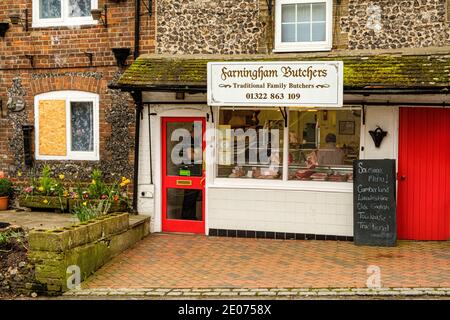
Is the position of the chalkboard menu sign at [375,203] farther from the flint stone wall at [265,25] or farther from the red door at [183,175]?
the red door at [183,175]

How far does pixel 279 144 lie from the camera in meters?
11.1

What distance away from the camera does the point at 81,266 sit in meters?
8.48

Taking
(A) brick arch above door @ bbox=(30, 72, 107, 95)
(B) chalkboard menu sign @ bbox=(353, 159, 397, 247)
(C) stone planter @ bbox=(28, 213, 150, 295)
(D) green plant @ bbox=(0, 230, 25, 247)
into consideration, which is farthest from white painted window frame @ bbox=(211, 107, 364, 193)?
(D) green plant @ bbox=(0, 230, 25, 247)

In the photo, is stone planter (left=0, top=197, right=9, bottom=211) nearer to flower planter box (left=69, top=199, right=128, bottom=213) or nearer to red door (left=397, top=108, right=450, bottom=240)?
flower planter box (left=69, top=199, right=128, bottom=213)

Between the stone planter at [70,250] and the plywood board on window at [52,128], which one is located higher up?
the plywood board on window at [52,128]

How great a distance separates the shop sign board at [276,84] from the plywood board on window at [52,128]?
12.3ft

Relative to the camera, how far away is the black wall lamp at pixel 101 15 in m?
11.5

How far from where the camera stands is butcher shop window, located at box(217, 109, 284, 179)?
1109 cm

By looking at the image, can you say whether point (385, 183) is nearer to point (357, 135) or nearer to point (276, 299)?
point (357, 135)

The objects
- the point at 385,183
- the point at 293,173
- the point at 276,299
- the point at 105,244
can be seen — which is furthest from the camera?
the point at 293,173

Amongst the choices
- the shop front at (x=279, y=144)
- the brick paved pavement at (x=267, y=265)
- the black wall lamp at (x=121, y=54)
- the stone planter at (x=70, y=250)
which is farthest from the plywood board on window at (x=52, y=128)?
the stone planter at (x=70, y=250)

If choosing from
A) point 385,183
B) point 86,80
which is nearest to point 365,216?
point 385,183

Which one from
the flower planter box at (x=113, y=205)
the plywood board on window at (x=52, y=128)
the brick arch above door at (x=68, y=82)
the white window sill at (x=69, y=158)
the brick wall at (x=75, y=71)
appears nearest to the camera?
the flower planter box at (x=113, y=205)

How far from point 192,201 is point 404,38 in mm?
5137
